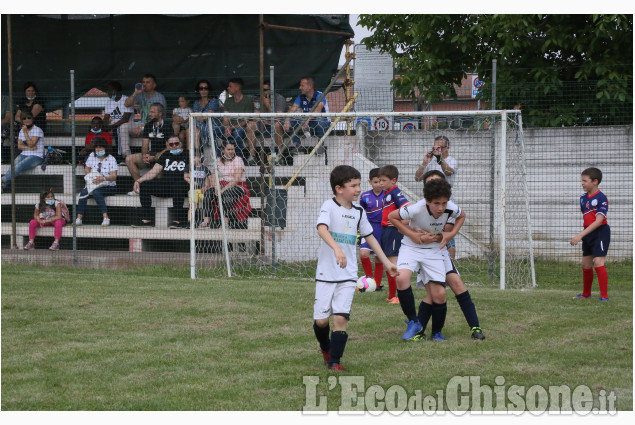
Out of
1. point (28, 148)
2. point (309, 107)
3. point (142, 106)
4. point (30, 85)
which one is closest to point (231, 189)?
point (309, 107)

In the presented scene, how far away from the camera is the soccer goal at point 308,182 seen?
11672mm

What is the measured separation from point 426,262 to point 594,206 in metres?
3.33

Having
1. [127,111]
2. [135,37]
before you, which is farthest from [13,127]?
[135,37]

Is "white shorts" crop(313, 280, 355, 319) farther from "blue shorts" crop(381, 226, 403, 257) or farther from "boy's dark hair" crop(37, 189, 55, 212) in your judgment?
"boy's dark hair" crop(37, 189, 55, 212)

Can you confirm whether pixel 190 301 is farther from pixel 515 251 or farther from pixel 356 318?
pixel 515 251

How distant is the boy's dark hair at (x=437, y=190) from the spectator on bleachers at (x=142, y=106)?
26.9 feet

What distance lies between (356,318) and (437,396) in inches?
123

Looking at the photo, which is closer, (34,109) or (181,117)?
(181,117)

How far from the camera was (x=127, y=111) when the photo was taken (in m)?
14.8

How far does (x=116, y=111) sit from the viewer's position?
14938 mm

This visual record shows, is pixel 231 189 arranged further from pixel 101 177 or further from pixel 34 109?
pixel 34 109

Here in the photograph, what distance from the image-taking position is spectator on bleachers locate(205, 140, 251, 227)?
12477 mm

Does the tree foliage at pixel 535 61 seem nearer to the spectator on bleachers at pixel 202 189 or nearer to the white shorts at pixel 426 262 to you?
the spectator on bleachers at pixel 202 189

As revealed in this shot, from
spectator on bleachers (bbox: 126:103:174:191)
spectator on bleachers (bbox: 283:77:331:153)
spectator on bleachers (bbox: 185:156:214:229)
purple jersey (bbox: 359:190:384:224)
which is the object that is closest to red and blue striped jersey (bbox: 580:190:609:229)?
purple jersey (bbox: 359:190:384:224)
